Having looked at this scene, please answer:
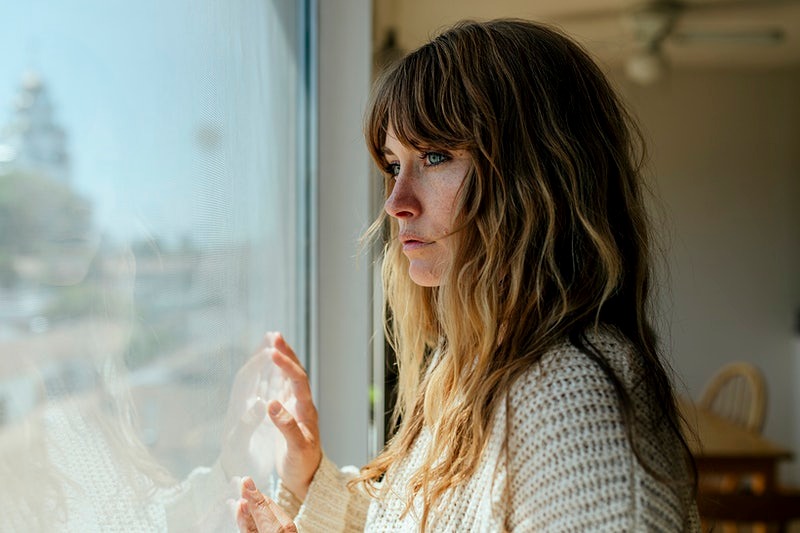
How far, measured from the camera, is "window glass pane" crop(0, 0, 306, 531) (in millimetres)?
395

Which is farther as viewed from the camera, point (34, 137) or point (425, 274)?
point (425, 274)

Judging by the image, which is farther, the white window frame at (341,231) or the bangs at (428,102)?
the white window frame at (341,231)

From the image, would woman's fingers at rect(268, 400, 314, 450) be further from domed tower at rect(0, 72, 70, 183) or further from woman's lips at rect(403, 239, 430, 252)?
domed tower at rect(0, 72, 70, 183)

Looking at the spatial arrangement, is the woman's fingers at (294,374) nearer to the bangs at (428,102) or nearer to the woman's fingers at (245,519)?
the woman's fingers at (245,519)

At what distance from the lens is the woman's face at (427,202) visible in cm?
79

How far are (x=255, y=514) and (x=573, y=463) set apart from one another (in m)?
0.34

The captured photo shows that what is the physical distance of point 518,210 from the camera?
29.9 inches

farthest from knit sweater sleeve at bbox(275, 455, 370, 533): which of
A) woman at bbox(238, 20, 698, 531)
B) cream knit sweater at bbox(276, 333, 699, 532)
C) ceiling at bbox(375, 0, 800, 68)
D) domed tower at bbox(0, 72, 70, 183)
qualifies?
ceiling at bbox(375, 0, 800, 68)

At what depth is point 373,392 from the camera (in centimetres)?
148

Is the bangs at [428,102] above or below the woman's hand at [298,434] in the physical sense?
above

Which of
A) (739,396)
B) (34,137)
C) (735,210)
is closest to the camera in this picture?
(34,137)

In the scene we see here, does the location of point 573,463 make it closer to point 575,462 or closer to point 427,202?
point 575,462

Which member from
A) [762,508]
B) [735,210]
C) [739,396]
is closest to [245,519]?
[762,508]

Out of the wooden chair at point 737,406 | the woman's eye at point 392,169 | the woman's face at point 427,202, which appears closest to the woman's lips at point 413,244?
the woman's face at point 427,202
